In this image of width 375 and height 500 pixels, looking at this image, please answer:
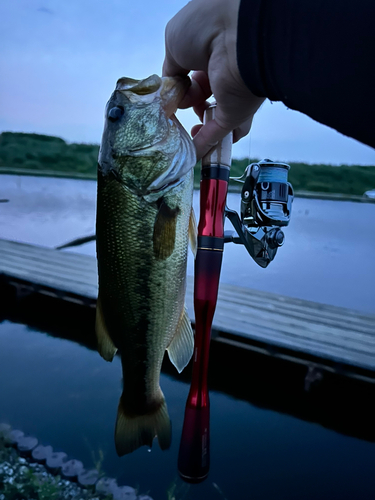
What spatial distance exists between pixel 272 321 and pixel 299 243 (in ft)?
15.6

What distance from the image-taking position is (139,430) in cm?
123

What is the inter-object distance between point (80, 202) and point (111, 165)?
531 inches

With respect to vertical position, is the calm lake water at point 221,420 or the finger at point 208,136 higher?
the finger at point 208,136

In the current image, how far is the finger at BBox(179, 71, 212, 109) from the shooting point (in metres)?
1.22

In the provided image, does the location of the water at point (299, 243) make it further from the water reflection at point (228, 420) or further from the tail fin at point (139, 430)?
the tail fin at point (139, 430)

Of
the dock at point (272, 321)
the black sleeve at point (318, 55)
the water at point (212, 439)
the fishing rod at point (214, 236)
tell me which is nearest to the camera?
the black sleeve at point (318, 55)

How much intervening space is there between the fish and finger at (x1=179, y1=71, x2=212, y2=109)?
0.39 ft

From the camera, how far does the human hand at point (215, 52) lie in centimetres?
82

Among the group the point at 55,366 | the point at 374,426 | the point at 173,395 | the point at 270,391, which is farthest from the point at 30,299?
the point at 374,426

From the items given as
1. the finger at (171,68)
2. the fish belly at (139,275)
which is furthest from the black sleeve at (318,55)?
the fish belly at (139,275)

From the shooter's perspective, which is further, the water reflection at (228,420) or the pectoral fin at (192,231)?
the water reflection at (228,420)

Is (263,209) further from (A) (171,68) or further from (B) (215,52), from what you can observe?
(B) (215,52)

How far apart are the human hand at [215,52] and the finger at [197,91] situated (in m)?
0.13

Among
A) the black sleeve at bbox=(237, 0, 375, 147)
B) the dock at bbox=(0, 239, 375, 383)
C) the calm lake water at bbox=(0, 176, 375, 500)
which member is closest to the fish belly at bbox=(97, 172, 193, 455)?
the black sleeve at bbox=(237, 0, 375, 147)
